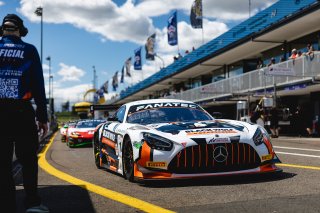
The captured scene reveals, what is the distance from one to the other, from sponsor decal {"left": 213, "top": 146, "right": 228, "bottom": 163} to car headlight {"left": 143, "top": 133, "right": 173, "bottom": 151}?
1.95 ft

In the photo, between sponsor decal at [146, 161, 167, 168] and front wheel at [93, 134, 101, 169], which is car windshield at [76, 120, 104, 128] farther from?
sponsor decal at [146, 161, 167, 168]

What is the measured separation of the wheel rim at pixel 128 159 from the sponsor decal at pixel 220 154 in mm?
1277

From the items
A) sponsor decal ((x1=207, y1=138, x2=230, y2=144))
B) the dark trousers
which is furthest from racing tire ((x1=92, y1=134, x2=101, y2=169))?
the dark trousers

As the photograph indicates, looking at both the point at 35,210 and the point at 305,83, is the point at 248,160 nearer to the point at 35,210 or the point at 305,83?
the point at 35,210

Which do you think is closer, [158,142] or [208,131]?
[158,142]

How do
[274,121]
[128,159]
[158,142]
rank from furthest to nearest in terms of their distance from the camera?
1. [274,121]
2. [128,159]
3. [158,142]

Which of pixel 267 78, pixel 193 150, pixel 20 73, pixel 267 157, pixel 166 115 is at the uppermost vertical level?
pixel 267 78

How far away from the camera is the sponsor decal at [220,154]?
6223 mm

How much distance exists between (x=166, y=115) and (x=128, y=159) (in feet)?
3.89

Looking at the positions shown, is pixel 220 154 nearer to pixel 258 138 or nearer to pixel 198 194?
pixel 258 138

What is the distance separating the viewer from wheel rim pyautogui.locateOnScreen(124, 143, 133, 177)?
22.5 ft

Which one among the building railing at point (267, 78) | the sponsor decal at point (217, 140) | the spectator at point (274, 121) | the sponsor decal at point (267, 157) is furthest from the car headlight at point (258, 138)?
the spectator at point (274, 121)

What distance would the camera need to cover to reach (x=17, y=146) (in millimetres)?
4105

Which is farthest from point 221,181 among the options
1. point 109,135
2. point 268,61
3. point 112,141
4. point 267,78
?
point 268,61
